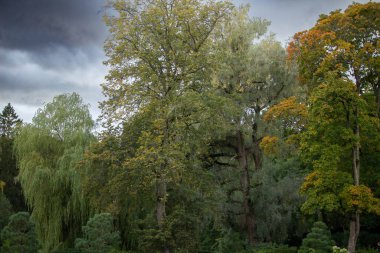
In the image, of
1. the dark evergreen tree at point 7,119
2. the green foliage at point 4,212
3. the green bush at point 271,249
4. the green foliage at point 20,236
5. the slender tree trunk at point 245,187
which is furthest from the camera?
the dark evergreen tree at point 7,119

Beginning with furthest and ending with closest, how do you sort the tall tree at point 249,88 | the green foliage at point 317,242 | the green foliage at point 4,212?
1. the green foliage at point 4,212
2. the tall tree at point 249,88
3. the green foliage at point 317,242

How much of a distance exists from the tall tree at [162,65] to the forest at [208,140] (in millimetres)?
56

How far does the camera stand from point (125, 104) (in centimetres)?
1656

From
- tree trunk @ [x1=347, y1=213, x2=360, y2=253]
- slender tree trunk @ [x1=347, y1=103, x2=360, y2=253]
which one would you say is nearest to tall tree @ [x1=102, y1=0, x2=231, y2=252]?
slender tree trunk @ [x1=347, y1=103, x2=360, y2=253]

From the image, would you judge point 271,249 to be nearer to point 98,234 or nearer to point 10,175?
point 98,234

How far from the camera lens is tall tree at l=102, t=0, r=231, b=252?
15.9 metres

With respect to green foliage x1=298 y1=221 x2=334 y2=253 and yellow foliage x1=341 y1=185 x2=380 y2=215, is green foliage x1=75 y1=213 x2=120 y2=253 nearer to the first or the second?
green foliage x1=298 y1=221 x2=334 y2=253

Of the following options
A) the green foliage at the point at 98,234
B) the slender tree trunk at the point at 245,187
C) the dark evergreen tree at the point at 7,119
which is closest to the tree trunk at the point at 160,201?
the green foliage at the point at 98,234

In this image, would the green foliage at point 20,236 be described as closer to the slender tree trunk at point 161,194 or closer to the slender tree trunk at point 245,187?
the slender tree trunk at point 161,194

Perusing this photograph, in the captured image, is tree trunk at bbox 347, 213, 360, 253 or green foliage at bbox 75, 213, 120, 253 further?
green foliage at bbox 75, 213, 120, 253

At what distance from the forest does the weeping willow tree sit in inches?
2.2

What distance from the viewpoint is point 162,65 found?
16859 mm

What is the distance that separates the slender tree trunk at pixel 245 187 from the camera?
68.9 ft

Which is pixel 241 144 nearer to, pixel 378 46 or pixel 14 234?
pixel 378 46
